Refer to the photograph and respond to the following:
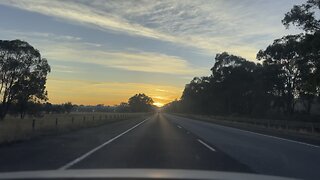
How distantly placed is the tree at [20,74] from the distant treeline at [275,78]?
3341 centimetres

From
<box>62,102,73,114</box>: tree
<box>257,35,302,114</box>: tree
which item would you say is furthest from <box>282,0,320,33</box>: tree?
<box>62,102,73,114</box>: tree

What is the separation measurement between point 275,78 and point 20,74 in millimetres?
37778

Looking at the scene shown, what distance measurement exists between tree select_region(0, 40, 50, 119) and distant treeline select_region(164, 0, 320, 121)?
110 feet

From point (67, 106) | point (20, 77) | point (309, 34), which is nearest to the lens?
point (309, 34)

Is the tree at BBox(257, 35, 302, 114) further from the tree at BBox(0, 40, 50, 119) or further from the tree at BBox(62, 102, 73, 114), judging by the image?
the tree at BBox(62, 102, 73, 114)

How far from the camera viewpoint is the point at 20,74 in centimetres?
6912

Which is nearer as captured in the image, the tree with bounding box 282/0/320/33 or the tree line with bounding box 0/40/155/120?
the tree with bounding box 282/0/320/33

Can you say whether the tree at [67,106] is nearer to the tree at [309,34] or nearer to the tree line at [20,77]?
the tree line at [20,77]

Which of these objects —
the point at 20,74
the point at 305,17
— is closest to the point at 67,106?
the point at 20,74

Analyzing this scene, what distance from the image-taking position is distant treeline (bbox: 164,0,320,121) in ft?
143

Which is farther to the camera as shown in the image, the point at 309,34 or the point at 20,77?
the point at 20,77

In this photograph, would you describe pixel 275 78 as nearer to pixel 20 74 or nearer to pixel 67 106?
pixel 20 74

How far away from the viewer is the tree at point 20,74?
67875 mm

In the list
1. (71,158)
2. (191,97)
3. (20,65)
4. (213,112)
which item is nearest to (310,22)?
(71,158)
